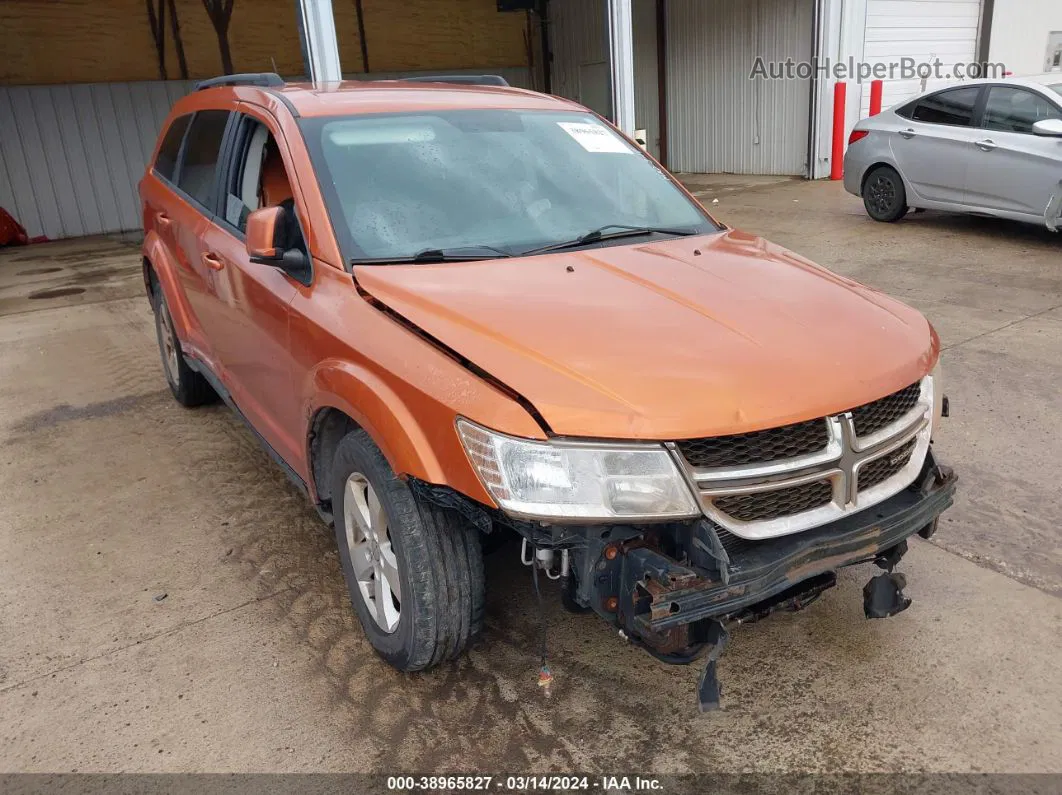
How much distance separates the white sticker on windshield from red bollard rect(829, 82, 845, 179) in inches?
398

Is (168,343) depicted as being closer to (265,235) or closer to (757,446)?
(265,235)

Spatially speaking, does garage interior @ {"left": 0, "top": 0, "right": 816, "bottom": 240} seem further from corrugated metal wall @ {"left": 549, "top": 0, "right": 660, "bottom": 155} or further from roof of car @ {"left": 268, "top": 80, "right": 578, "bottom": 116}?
roof of car @ {"left": 268, "top": 80, "right": 578, "bottom": 116}

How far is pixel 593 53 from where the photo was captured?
1812cm

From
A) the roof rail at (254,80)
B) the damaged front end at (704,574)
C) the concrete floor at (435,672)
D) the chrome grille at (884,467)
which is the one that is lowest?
the concrete floor at (435,672)

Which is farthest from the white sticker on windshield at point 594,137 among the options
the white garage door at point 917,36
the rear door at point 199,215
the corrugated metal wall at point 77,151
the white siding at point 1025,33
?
the white siding at point 1025,33

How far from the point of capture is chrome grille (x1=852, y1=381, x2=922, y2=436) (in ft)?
7.69

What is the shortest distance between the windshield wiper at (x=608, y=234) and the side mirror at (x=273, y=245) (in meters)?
0.76

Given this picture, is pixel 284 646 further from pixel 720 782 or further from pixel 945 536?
pixel 945 536

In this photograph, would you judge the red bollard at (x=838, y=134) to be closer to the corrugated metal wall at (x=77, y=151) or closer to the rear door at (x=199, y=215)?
the corrugated metal wall at (x=77, y=151)

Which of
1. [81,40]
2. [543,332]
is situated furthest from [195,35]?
[543,332]

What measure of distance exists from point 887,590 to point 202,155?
143 inches

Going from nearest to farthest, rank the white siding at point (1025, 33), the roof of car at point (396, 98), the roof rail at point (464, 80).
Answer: the roof of car at point (396, 98)
the roof rail at point (464, 80)
the white siding at point (1025, 33)

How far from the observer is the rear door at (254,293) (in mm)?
3152

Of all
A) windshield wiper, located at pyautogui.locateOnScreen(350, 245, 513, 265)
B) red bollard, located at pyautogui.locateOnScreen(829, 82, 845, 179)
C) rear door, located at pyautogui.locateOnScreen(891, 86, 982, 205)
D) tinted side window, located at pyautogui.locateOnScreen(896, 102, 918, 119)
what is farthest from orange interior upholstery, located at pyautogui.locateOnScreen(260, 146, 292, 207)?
red bollard, located at pyautogui.locateOnScreen(829, 82, 845, 179)
